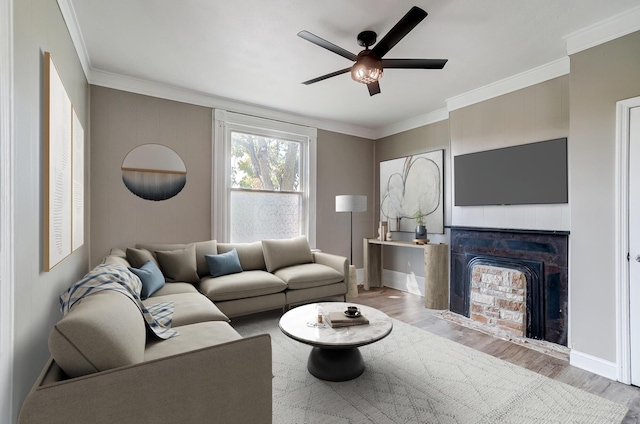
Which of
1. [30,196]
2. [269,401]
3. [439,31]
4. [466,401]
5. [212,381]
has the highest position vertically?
[439,31]

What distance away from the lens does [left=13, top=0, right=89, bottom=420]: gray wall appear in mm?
1260

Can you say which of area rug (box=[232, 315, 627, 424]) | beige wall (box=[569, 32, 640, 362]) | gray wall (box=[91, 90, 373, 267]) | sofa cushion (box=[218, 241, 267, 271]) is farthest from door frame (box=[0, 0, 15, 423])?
beige wall (box=[569, 32, 640, 362])

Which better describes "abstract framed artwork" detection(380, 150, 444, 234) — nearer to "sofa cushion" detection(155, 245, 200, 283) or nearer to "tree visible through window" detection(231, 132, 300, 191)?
"tree visible through window" detection(231, 132, 300, 191)

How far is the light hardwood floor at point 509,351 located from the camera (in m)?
2.12

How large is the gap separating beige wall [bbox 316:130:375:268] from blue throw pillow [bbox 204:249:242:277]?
1654mm

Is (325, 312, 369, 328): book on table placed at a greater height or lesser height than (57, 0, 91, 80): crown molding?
lesser

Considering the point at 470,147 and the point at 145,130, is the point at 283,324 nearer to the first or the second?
the point at 145,130

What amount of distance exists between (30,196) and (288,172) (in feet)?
11.2

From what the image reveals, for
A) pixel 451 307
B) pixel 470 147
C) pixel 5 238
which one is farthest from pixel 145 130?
pixel 451 307

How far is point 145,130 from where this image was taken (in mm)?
3553

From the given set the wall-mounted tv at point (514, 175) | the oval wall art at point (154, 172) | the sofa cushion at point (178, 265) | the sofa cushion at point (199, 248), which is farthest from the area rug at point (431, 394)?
the oval wall art at point (154, 172)

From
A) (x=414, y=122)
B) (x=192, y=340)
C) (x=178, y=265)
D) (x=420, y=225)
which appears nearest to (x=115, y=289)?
(x=192, y=340)

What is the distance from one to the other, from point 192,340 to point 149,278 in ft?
4.12

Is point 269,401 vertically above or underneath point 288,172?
underneath
